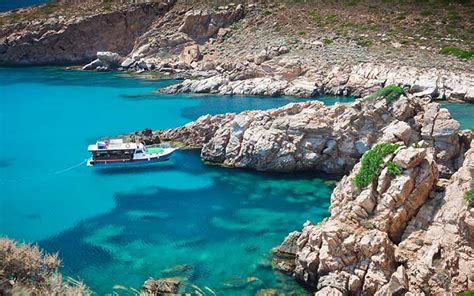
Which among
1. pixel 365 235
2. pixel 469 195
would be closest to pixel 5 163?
pixel 365 235

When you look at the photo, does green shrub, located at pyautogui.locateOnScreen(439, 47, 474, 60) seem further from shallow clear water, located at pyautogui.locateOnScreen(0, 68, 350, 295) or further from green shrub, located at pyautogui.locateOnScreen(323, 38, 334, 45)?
shallow clear water, located at pyautogui.locateOnScreen(0, 68, 350, 295)

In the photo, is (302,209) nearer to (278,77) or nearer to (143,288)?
(143,288)

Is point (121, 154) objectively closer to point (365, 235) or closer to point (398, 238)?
point (365, 235)

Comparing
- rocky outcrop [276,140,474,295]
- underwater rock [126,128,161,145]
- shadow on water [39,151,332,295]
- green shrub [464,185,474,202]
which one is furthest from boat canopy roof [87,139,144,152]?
green shrub [464,185,474,202]

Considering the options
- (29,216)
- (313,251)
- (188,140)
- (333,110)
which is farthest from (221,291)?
(188,140)

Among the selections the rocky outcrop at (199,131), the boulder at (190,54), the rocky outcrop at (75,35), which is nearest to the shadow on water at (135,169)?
the rocky outcrop at (199,131)
